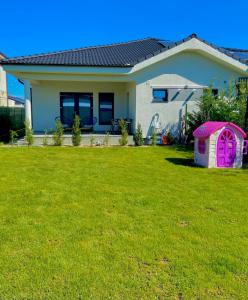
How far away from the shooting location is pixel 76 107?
53.2 ft

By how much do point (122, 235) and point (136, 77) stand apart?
1070cm

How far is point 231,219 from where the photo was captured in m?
4.74

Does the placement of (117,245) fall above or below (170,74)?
below

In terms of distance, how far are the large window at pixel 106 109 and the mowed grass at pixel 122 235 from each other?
29.6ft

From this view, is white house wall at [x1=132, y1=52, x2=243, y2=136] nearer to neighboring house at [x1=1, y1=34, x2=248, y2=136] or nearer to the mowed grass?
neighboring house at [x1=1, y1=34, x2=248, y2=136]

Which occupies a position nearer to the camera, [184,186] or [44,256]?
[44,256]

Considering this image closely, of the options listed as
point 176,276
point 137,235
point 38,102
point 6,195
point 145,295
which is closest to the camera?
point 145,295

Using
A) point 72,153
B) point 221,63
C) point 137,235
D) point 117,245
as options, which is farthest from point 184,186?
point 221,63

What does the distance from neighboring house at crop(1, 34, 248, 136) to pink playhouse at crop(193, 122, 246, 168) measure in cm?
517

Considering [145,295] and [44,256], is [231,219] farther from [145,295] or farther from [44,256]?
[44,256]

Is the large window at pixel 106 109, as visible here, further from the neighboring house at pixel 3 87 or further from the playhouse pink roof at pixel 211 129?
the neighboring house at pixel 3 87

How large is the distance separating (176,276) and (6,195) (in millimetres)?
3937

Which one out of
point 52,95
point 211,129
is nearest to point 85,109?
point 52,95

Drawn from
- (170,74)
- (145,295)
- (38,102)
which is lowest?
(145,295)
